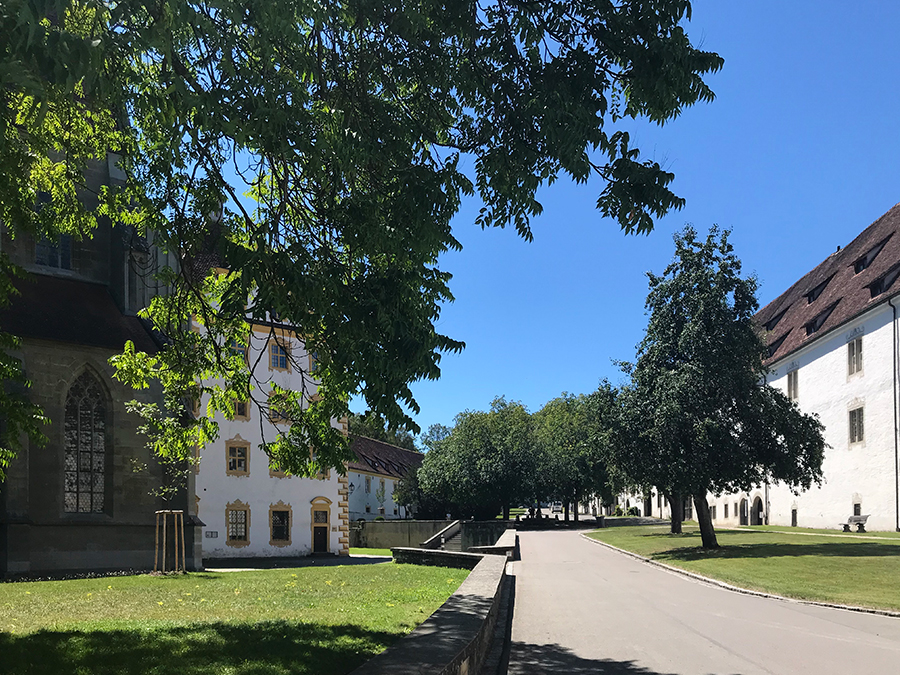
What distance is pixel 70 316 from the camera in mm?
28000

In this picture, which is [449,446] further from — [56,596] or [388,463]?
[56,596]

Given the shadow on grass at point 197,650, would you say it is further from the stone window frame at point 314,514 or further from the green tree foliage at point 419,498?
the green tree foliage at point 419,498

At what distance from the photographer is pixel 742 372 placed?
29.5m

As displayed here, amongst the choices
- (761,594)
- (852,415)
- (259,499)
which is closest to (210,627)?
(761,594)

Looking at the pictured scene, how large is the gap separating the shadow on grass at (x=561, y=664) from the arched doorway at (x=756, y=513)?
163ft

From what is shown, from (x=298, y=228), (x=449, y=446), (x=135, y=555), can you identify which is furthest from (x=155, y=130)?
(x=449, y=446)

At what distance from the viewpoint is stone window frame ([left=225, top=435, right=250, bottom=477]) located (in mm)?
39656

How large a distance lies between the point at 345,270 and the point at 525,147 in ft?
8.03

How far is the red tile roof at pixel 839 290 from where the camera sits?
42031 millimetres

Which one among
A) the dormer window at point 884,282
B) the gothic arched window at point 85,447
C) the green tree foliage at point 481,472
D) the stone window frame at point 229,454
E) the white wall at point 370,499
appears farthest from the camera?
the white wall at point 370,499

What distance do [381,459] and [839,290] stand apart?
147ft

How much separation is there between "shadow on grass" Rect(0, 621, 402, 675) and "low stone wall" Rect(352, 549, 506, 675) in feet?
2.28

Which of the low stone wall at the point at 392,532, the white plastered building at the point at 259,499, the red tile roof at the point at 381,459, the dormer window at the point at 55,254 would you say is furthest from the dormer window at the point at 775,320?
the dormer window at the point at 55,254

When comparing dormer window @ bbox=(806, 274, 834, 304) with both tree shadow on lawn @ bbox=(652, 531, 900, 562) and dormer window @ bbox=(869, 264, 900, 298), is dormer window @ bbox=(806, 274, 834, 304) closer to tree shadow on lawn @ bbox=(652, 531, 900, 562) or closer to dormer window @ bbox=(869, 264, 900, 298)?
dormer window @ bbox=(869, 264, 900, 298)
